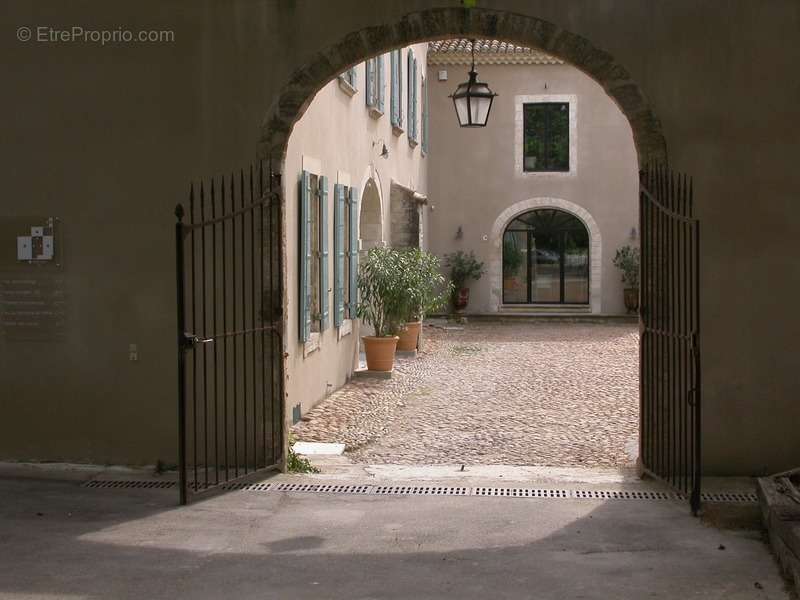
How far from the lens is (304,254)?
9562 mm

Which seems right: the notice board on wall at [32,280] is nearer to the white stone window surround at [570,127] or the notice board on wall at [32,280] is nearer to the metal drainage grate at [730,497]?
the metal drainage grate at [730,497]

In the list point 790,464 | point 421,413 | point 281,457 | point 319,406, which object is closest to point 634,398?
point 421,413

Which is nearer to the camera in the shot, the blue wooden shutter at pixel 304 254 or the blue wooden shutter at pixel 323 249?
the blue wooden shutter at pixel 304 254

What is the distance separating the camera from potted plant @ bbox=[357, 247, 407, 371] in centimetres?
1291

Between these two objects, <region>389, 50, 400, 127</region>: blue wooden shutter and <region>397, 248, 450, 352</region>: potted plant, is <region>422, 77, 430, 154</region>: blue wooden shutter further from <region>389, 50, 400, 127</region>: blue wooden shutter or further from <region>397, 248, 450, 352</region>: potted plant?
<region>397, 248, 450, 352</region>: potted plant

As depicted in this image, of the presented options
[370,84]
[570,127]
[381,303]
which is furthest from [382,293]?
[570,127]

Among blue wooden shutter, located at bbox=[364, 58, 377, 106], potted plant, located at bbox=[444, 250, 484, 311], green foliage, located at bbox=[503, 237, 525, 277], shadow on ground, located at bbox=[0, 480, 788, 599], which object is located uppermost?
blue wooden shutter, located at bbox=[364, 58, 377, 106]

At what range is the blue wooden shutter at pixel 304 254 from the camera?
9.43m

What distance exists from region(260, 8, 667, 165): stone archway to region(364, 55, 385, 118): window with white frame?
247 inches

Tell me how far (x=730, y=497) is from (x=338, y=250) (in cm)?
590

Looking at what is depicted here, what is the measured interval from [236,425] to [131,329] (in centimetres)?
97

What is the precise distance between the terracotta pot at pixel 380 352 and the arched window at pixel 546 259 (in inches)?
437

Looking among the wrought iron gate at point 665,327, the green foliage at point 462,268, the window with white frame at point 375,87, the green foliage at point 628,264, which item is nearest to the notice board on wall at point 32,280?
the wrought iron gate at point 665,327

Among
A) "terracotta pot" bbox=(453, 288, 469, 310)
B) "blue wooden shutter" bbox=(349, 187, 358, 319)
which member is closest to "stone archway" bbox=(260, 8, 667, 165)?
"blue wooden shutter" bbox=(349, 187, 358, 319)
